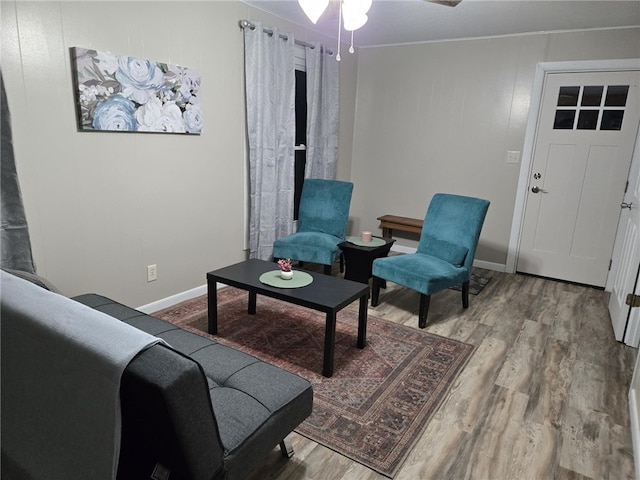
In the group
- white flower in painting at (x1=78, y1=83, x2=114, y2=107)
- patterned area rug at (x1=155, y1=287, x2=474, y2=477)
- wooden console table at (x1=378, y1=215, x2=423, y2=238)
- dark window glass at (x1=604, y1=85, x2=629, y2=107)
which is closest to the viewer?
patterned area rug at (x1=155, y1=287, x2=474, y2=477)

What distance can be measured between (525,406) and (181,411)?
5.98 feet

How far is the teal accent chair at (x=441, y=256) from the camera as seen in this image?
9.78 ft

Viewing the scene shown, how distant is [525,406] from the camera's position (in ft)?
6.98

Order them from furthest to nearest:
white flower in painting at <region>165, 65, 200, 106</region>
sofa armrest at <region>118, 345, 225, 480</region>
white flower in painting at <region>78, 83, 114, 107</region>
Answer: white flower in painting at <region>165, 65, 200, 106</region> < white flower in painting at <region>78, 83, 114, 107</region> < sofa armrest at <region>118, 345, 225, 480</region>

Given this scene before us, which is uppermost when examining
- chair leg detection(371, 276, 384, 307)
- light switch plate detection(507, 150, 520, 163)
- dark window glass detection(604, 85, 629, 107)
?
dark window glass detection(604, 85, 629, 107)

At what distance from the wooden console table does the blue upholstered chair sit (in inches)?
30.6

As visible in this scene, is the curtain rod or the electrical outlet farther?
the curtain rod

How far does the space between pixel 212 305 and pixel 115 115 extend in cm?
131

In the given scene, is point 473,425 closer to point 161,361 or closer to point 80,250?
point 161,361

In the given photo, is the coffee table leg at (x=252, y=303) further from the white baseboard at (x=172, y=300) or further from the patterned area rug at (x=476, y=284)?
the patterned area rug at (x=476, y=284)

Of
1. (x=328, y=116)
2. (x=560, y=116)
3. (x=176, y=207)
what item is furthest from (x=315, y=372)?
(x=560, y=116)

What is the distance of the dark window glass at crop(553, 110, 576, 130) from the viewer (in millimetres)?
3783

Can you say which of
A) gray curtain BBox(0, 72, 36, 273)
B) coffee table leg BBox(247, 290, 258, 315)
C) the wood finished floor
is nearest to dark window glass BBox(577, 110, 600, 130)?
the wood finished floor

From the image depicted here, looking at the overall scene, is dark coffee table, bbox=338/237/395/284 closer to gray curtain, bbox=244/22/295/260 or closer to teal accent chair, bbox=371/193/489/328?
teal accent chair, bbox=371/193/489/328
